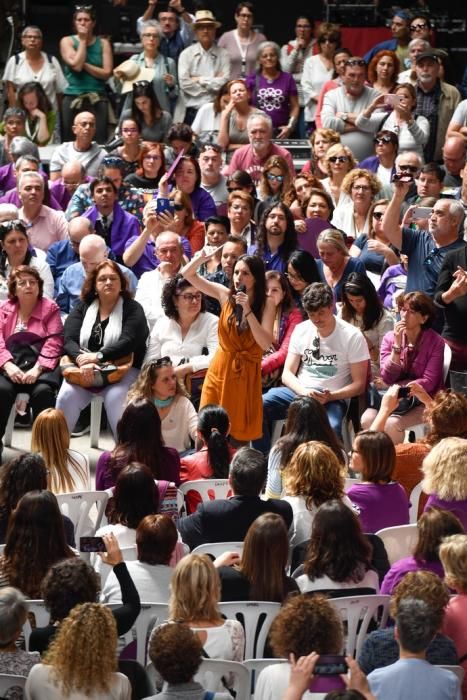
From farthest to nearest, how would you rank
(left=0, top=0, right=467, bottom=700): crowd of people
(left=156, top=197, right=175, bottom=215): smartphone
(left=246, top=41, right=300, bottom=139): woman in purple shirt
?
(left=246, top=41, right=300, bottom=139): woman in purple shirt < (left=156, top=197, right=175, bottom=215): smartphone < (left=0, top=0, right=467, bottom=700): crowd of people

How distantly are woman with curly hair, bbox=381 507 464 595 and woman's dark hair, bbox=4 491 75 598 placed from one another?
1.15 meters

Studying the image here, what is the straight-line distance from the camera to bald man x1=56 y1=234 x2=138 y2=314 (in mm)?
7797

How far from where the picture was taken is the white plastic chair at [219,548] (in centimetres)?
490

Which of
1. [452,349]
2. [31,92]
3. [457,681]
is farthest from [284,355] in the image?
[31,92]

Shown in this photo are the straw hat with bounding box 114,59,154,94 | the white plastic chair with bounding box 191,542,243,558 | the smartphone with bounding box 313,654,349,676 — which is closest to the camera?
the smartphone with bounding box 313,654,349,676

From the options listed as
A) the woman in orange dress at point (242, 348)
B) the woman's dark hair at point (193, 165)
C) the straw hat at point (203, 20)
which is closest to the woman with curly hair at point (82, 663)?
the woman in orange dress at point (242, 348)

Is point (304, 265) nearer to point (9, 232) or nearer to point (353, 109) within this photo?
point (9, 232)

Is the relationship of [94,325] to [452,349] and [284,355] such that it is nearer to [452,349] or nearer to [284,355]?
[284,355]

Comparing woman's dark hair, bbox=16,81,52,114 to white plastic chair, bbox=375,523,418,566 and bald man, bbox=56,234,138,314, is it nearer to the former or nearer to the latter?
bald man, bbox=56,234,138,314

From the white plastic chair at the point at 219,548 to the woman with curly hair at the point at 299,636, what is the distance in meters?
0.98

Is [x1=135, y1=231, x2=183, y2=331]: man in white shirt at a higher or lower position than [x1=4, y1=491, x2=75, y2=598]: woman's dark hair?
higher

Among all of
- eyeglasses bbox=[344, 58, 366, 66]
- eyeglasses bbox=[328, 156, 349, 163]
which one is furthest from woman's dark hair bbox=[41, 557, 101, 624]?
eyeglasses bbox=[344, 58, 366, 66]

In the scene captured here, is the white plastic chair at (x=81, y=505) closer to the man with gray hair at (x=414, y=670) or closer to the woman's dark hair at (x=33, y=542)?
the woman's dark hair at (x=33, y=542)

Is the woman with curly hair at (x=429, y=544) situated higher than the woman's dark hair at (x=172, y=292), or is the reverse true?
the woman's dark hair at (x=172, y=292)
